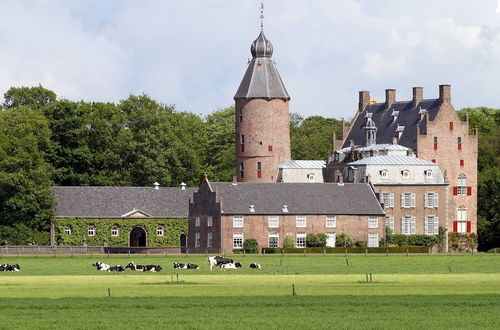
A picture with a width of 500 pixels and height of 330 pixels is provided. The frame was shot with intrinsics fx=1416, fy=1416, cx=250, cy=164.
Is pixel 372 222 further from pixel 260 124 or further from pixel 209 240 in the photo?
pixel 260 124

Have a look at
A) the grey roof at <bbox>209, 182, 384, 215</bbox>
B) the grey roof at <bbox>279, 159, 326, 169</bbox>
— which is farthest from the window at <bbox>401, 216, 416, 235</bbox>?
the grey roof at <bbox>279, 159, 326, 169</bbox>

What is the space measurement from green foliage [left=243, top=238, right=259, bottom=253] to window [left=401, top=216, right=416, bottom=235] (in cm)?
1411

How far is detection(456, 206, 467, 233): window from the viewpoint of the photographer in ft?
415

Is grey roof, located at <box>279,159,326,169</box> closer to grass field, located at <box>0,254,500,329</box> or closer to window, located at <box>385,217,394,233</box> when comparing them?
window, located at <box>385,217,394,233</box>

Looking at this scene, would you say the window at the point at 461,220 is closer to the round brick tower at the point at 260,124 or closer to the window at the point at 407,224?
the window at the point at 407,224

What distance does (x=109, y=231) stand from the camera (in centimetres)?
12262

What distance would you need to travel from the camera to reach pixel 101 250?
111938 millimetres

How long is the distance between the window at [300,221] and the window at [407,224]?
31.8 feet

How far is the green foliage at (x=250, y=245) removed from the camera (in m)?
113

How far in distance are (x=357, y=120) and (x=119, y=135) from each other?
23.5 meters

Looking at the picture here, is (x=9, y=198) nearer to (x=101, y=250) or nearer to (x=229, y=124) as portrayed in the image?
(x=101, y=250)

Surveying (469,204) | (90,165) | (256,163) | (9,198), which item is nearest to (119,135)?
(90,165)

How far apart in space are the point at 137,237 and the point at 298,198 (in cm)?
1669

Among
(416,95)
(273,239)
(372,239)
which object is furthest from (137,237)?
(416,95)
